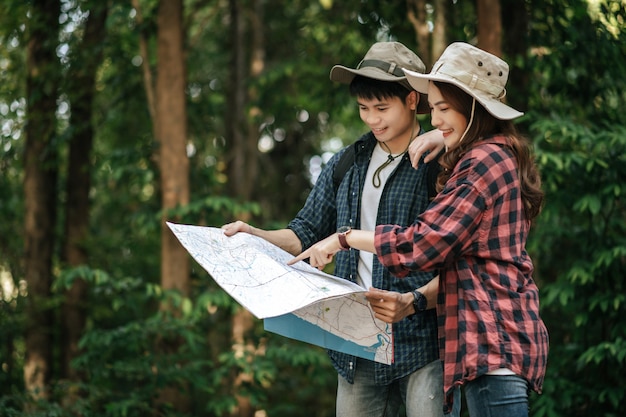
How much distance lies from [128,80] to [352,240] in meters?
4.06

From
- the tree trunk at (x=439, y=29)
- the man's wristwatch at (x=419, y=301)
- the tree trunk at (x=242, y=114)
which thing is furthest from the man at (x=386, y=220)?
the tree trunk at (x=242, y=114)

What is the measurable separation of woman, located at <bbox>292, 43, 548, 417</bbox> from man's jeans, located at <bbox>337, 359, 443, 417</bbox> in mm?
195

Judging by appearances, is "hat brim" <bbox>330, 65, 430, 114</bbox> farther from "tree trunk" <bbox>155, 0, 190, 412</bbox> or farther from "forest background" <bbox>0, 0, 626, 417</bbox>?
"tree trunk" <bbox>155, 0, 190, 412</bbox>

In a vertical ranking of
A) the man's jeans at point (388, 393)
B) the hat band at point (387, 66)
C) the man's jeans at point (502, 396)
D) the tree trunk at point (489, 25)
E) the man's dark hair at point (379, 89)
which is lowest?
the man's jeans at point (388, 393)

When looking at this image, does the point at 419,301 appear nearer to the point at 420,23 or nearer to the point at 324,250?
the point at 324,250

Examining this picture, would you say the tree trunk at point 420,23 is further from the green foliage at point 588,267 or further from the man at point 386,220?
the man at point 386,220

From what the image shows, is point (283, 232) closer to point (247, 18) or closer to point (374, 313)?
point (374, 313)

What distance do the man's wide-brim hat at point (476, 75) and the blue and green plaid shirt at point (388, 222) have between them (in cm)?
41

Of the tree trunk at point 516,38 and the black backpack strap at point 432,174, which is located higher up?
the tree trunk at point 516,38

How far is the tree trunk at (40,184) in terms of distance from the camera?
216 inches

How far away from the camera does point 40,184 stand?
5.83 meters

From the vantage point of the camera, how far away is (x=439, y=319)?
2168 mm

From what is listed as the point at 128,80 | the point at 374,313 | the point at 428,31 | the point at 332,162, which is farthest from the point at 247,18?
the point at 374,313

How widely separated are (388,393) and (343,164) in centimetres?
79
